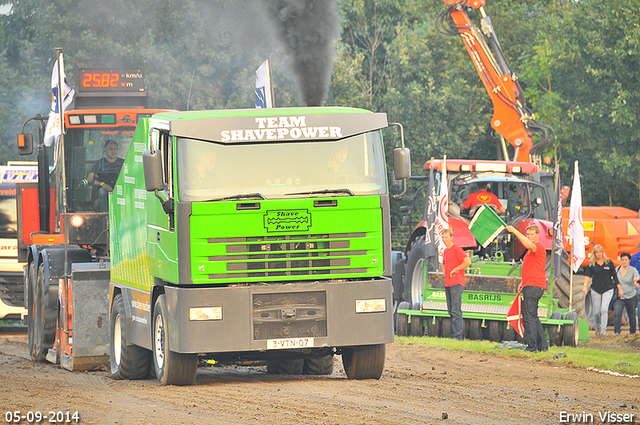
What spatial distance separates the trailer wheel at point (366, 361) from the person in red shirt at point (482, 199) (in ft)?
21.9

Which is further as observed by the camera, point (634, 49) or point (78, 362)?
point (634, 49)

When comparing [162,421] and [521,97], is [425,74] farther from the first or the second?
[162,421]

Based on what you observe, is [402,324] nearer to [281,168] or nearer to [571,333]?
[571,333]

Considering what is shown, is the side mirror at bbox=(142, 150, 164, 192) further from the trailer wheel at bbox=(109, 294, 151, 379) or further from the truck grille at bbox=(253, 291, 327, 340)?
the trailer wheel at bbox=(109, 294, 151, 379)

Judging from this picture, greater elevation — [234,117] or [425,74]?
[425,74]

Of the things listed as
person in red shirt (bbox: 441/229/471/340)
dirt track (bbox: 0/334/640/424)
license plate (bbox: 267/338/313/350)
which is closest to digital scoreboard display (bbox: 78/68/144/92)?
dirt track (bbox: 0/334/640/424)

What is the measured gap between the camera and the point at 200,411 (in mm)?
9078

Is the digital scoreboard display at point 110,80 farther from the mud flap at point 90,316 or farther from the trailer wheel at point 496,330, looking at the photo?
the trailer wheel at point 496,330

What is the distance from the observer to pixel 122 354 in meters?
12.3

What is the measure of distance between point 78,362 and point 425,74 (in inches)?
922

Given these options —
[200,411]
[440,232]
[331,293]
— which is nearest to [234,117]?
[331,293]

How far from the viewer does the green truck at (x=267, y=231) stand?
1027 cm

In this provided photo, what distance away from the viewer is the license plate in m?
10.5

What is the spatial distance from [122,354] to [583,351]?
678cm
